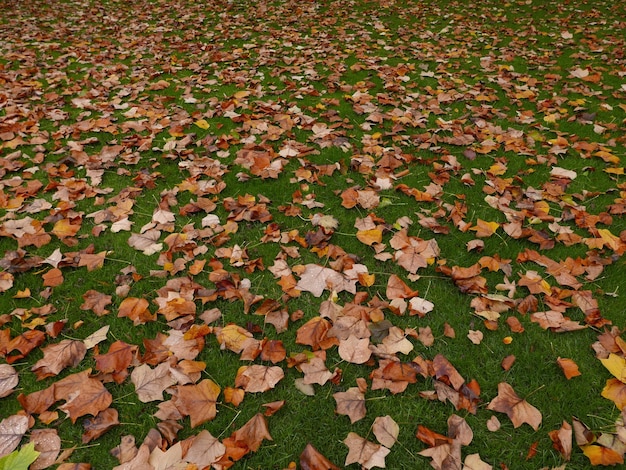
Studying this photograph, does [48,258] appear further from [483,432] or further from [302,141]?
[483,432]

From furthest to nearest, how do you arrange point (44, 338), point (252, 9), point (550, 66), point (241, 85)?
point (252, 9) → point (550, 66) → point (241, 85) → point (44, 338)

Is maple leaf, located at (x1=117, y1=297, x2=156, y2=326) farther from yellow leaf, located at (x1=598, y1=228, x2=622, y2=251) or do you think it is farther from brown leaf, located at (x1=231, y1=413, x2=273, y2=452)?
yellow leaf, located at (x1=598, y1=228, x2=622, y2=251)

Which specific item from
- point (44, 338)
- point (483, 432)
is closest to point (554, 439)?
point (483, 432)

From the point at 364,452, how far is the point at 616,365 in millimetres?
1319

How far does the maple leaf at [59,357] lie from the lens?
2.01 meters

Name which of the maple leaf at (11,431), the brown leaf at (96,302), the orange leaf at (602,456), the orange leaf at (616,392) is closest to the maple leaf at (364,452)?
the orange leaf at (602,456)

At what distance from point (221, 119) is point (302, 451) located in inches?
139

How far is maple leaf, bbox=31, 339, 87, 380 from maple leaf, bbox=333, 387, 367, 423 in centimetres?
132

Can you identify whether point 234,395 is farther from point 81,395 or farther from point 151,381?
point 81,395

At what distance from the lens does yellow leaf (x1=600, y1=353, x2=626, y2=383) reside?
196 cm

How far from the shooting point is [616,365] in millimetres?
1999

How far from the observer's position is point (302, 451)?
1759 millimetres

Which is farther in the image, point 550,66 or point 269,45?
point 269,45

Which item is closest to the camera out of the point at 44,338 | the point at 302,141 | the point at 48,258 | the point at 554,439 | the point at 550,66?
the point at 554,439
